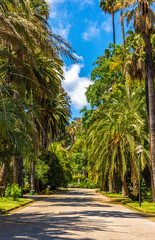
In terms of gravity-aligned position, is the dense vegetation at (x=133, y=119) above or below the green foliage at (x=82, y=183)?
above

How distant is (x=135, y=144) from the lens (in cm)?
2269

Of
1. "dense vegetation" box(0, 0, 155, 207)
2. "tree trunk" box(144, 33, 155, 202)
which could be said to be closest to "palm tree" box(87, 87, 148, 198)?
"dense vegetation" box(0, 0, 155, 207)

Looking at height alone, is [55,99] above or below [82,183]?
above

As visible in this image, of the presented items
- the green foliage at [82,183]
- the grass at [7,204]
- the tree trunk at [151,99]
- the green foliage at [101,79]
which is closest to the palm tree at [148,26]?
the tree trunk at [151,99]

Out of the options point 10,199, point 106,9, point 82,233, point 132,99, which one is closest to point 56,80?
point 132,99

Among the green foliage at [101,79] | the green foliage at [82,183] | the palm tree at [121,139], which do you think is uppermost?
the green foliage at [101,79]

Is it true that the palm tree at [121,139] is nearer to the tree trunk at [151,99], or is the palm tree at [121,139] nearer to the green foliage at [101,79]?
the tree trunk at [151,99]

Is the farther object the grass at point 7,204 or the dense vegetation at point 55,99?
the grass at point 7,204

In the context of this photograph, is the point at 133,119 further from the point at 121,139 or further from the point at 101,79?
the point at 101,79

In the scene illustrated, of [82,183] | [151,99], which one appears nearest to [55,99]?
[151,99]

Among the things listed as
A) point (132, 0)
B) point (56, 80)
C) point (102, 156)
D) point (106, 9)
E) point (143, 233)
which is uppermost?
point (106, 9)

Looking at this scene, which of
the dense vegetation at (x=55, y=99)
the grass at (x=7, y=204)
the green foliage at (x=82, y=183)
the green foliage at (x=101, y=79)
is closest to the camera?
the dense vegetation at (x=55, y=99)

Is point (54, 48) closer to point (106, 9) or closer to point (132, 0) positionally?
point (132, 0)

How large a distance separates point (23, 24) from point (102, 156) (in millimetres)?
14960
